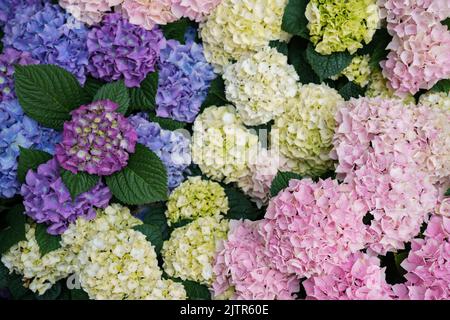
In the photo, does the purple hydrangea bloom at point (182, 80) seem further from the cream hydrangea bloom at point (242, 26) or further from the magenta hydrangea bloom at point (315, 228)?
the magenta hydrangea bloom at point (315, 228)

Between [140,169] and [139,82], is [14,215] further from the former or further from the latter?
[139,82]

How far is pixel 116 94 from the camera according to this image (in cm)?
157

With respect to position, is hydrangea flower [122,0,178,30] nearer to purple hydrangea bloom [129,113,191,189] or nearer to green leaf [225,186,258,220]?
purple hydrangea bloom [129,113,191,189]

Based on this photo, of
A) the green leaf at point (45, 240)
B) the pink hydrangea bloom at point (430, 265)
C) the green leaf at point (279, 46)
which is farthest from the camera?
the green leaf at point (279, 46)

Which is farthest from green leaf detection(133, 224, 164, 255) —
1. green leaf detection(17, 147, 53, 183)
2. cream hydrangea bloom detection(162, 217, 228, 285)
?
green leaf detection(17, 147, 53, 183)

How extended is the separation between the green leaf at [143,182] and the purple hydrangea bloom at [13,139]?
0.24m

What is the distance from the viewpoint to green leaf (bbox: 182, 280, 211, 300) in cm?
155

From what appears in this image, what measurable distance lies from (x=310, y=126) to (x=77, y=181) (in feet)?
2.07

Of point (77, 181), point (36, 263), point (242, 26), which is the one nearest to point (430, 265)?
point (242, 26)

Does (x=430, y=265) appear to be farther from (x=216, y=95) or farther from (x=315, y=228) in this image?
(x=216, y=95)

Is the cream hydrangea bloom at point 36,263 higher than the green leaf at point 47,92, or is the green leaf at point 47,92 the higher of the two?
the green leaf at point 47,92

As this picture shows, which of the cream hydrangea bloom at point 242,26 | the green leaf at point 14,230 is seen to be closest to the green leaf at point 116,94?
the cream hydrangea bloom at point 242,26

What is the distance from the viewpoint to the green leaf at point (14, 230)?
1605 millimetres

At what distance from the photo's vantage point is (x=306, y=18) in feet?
5.31
